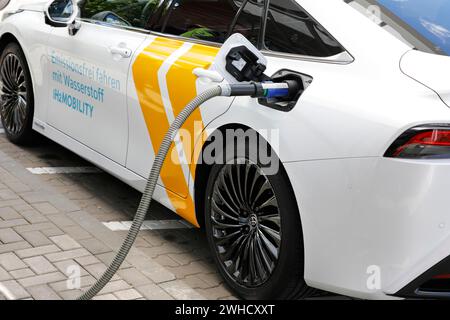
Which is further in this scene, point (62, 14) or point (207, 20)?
point (62, 14)

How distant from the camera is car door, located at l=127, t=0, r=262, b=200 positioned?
342 centimetres

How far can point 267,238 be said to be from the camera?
314 cm

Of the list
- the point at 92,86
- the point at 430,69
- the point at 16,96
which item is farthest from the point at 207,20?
the point at 16,96

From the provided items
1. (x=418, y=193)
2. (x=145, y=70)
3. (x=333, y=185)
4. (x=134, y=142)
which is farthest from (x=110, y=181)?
(x=418, y=193)

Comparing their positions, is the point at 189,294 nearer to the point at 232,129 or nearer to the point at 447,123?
the point at 232,129

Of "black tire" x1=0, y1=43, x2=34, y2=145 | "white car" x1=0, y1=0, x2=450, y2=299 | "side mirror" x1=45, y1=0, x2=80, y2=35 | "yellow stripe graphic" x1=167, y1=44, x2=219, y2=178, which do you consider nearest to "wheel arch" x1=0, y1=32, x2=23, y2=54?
"black tire" x1=0, y1=43, x2=34, y2=145

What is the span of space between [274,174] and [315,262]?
427 mm

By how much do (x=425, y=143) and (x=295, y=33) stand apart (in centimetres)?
90

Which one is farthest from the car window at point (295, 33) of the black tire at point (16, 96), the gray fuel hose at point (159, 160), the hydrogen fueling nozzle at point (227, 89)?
the black tire at point (16, 96)

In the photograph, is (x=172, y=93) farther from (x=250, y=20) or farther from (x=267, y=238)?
(x=267, y=238)

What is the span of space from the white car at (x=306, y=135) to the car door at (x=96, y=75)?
17 mm

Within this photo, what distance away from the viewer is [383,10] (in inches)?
116

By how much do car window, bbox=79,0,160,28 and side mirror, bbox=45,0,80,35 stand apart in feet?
0.28

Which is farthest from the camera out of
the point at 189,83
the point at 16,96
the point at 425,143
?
the point at 16,96
